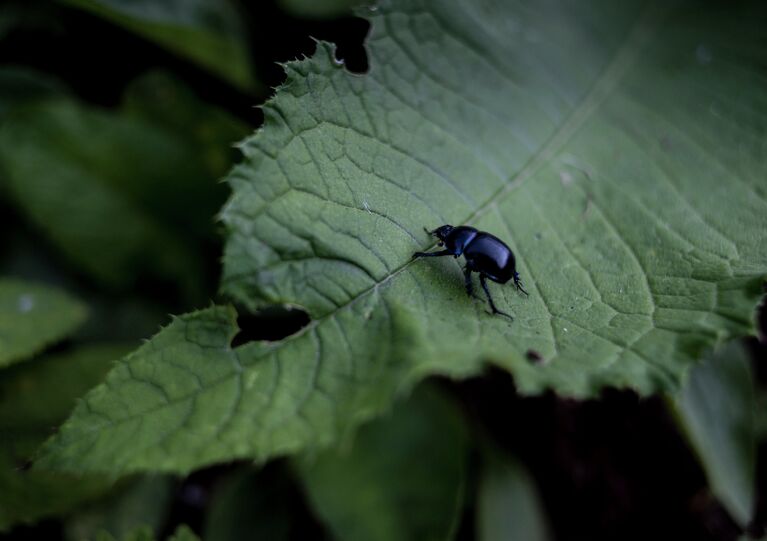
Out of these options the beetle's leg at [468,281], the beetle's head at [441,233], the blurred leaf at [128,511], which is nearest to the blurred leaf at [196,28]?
the beetle's head at [441,233]

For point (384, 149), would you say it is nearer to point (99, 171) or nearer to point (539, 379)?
point (539, 379)

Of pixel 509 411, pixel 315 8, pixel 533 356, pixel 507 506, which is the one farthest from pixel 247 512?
pixel 315 8

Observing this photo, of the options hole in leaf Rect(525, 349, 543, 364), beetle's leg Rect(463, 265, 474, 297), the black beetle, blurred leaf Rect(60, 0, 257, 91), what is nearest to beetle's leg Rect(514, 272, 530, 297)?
the black beetle

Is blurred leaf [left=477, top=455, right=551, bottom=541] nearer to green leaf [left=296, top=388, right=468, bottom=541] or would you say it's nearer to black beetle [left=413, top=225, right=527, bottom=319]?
green leaf [left=296, top=388, right=468, bottom=541]

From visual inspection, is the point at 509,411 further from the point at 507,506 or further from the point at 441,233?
the point at 441,233

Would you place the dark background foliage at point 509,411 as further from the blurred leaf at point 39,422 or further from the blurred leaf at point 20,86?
the blurred leaf at point 39,422

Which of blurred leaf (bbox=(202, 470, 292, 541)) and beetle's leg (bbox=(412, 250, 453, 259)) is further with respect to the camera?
blurred leaf (bbox=(202, 470, 292, 541))
